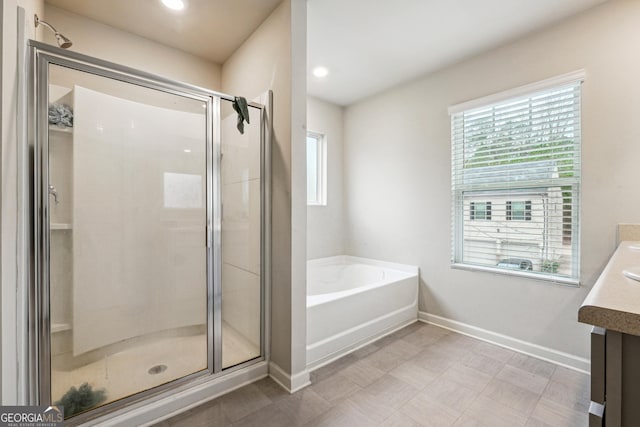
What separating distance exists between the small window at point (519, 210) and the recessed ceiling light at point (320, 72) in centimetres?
211

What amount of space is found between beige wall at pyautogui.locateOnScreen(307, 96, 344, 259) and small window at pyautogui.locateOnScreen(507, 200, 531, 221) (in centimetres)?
195

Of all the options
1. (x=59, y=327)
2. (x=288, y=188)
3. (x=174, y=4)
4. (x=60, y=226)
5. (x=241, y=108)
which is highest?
(x=174, y=4)

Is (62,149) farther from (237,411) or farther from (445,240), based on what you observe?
(445,240)

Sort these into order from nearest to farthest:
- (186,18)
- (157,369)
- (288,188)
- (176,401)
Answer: (176,401) → (157,369) → (288,188) → (186,18)

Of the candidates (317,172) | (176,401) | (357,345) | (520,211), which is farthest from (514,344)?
(317,172)

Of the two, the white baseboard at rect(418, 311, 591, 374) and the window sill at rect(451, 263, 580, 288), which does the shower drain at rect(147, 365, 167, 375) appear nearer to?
the white baseboard at rect(418, 311, 591, 374)

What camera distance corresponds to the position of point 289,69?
1879mm

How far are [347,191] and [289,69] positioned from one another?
2.14 m

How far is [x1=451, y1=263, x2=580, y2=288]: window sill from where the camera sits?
2.11 metres

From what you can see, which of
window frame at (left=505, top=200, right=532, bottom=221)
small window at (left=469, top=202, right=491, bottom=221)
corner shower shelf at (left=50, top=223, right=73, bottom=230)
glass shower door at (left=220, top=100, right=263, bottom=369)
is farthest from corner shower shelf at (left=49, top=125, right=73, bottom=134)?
window frame at (left=505, top=200, right=532, bottom=221)

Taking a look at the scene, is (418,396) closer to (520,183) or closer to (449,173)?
(520,183)

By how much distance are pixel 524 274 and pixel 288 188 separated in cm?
203

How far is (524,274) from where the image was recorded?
7.61 feet

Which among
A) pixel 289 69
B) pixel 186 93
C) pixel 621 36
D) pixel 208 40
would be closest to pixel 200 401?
pixel 186 93
